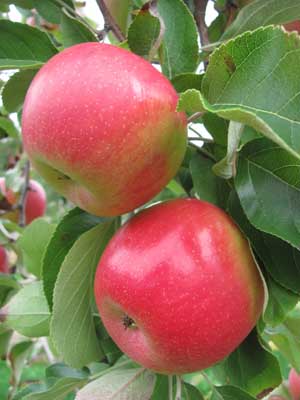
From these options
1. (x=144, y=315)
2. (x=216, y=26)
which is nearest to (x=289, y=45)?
(x=144, y=315)

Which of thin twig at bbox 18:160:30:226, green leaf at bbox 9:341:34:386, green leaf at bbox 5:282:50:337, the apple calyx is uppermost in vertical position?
the apple calyx

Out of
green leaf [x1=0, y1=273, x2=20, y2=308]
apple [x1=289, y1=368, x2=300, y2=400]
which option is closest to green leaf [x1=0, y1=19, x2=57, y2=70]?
green leaf [x1=0, y1=273, x2=20, y2=308]

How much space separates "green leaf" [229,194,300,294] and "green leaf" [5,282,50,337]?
0.50 meters

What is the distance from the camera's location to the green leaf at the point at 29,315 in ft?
3.70

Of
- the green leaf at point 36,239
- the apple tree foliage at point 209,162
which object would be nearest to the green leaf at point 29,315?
the apple tree foliage at point 209,162

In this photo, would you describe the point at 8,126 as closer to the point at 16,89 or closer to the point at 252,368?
the point at 16,89

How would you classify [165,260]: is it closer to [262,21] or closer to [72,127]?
[72,127]

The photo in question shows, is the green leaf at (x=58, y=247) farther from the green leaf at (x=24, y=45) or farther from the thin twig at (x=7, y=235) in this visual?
the thin twig at (x=7, y=235)

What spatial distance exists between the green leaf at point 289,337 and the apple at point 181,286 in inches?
9.5

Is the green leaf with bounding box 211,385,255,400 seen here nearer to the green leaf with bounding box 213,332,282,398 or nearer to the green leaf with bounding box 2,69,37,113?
the green leaf with bounding box 213,332,282,398

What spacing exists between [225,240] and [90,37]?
0.38 metres

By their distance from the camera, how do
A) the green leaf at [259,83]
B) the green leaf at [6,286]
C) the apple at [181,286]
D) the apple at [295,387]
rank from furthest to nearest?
the apple at [295,387]
the green leaf at [6,286]
the apple at [181,286]
the green leaf at [259,83]

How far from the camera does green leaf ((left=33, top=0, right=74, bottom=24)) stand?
1001 mm

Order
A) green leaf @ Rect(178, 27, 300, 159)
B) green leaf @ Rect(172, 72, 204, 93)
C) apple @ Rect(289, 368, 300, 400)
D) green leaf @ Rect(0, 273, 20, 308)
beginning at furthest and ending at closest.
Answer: apple @ Rect(289, 368, 300, 400)
green leaf @ Rect(0, 273, 20, 308)
green leaf @ Rect(172, 72, 204, 93)
green leaf @ Rect(178, 27, 300, 159)
